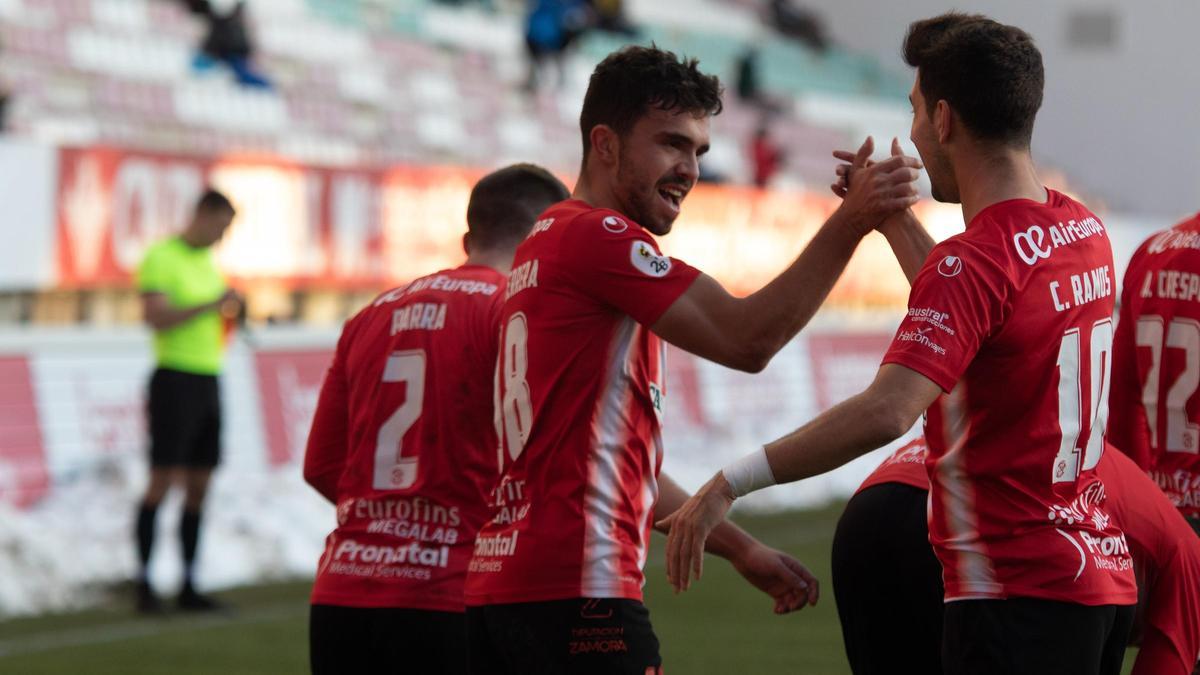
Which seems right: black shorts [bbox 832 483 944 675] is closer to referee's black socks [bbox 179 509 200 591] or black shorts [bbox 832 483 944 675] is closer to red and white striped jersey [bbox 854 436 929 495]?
red and white striped jersey [bbox 854 436 929 495]

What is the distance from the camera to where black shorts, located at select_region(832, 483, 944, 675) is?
12.5 feet

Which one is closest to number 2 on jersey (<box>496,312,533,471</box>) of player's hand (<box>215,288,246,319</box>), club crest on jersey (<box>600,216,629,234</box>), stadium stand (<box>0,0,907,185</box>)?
club crest on jersey (<box>600,216,629,234</box>)

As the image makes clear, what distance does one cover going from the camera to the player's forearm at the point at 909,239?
3.66 metres

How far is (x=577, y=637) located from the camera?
11.0ft

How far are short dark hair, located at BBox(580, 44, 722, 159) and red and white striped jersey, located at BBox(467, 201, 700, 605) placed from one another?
236 millimetres

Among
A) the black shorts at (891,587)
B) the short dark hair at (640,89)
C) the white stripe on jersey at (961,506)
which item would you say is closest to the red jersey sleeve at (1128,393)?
the black shorts at (891,587)

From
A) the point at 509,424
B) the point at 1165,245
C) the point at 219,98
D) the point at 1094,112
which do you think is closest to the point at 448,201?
the point at 219,98

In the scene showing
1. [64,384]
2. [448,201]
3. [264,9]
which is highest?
[264,9]

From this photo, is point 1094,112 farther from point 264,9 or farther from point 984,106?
point 984,106

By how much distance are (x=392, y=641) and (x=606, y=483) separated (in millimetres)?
905

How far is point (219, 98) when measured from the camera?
15516 mm

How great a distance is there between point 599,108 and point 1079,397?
44.8 inches

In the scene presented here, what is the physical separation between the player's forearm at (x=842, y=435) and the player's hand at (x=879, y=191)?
0.50 m

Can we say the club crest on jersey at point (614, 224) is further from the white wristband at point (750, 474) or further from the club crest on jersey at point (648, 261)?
the white wristband at point (750, 474)
